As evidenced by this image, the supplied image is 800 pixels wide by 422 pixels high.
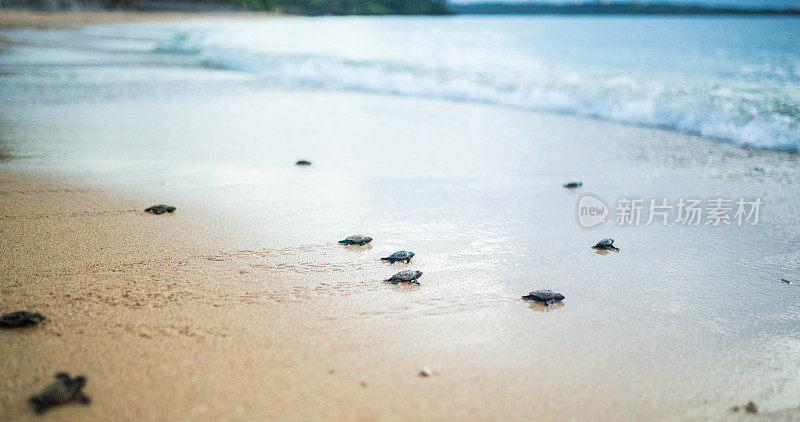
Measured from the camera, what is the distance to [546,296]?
2.77 metres

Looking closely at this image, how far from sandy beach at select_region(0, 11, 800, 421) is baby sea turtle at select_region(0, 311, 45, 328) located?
0.15 feet

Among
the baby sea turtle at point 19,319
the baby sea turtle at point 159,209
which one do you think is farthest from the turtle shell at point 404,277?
the baby sea turtle at point 159,209

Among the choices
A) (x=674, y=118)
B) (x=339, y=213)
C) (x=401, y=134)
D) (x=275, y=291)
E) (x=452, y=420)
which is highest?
(x=674, y=118)

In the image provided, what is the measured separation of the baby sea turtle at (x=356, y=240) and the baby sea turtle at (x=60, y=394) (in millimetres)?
1857

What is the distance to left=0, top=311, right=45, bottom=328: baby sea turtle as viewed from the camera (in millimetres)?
2307

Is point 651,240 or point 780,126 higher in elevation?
point 780,126

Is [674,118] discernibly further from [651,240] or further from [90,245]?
[90,245]

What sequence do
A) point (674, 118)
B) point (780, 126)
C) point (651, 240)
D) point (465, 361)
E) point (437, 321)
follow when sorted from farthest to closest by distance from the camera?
point (674, 118)
point (780, 126)
point (651, 240)
point (437, 321)
point (465, 361)

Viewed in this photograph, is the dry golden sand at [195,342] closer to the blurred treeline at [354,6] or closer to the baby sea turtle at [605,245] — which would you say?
the baby sea turtle at [605,245]

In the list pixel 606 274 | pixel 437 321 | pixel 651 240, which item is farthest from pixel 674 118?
pixel 437 321

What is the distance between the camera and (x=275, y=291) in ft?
9.31

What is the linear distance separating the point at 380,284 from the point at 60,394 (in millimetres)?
1669

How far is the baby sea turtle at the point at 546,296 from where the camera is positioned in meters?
2.77

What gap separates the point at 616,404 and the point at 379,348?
109 cm
